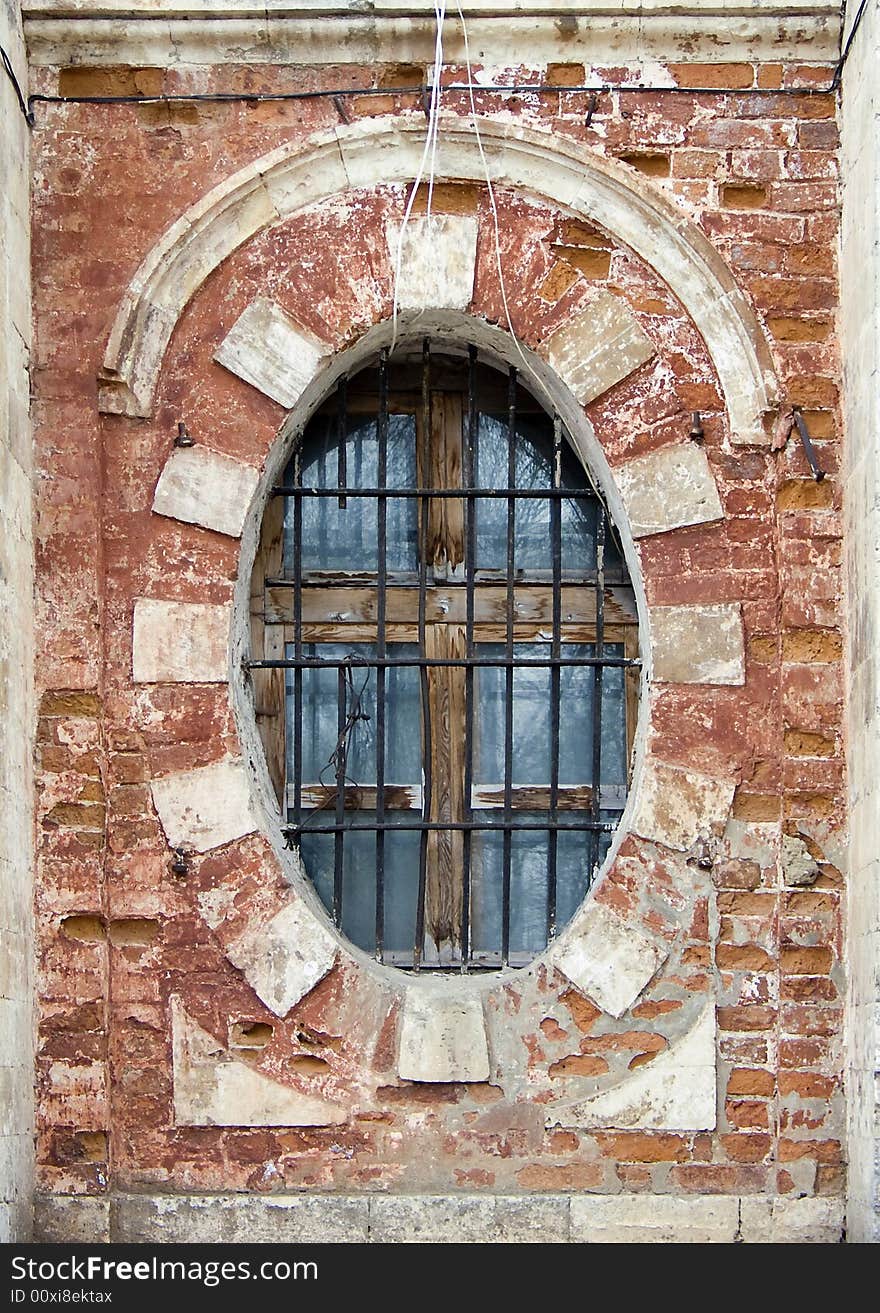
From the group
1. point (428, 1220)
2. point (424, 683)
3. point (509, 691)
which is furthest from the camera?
point (424, 683)

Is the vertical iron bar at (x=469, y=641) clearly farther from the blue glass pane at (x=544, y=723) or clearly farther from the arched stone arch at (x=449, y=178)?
the arched stone arch at (x=449, y=178)

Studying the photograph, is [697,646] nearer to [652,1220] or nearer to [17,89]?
[652,1220]

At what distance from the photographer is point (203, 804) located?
4.86m

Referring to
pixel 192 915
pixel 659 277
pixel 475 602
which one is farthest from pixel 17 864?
pixel 659 277

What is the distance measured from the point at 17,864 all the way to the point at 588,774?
1.86 metres

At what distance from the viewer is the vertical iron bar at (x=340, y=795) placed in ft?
16.7

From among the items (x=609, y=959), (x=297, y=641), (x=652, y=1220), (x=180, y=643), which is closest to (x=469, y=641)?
(x=297, y=641)

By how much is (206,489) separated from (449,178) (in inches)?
48.4

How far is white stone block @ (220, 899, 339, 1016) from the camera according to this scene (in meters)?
4.79

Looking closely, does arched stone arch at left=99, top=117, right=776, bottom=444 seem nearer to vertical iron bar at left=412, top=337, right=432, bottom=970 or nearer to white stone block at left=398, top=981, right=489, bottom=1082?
vertical iron bar at left=412, top=337, right=432, bottom=970

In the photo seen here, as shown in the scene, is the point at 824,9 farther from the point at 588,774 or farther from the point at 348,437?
the point at 588,774

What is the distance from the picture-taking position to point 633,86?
16.4ft

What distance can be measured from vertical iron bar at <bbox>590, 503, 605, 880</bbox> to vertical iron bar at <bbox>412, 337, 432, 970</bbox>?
1.77 ft

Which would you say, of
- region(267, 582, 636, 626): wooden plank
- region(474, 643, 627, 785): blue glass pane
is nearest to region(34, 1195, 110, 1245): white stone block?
region(474, 643, 627, 785): blue glass pane
